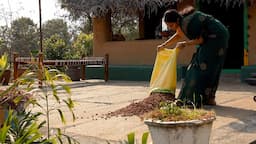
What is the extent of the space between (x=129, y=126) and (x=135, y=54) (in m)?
7.81

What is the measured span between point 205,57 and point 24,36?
66.9ft

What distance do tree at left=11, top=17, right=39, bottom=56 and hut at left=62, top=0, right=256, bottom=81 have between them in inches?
417

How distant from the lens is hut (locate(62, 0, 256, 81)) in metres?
10.4

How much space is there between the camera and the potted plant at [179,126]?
126 inches

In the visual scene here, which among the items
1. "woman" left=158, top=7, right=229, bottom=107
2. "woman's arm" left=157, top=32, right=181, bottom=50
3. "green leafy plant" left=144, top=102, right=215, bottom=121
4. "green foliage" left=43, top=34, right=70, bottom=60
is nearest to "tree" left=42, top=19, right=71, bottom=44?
"green foliage" left=43, top=34, right=70, bottom=60

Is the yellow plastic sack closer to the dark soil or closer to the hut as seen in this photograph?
the dark soil

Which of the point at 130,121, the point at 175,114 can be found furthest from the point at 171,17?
the point at 175,114

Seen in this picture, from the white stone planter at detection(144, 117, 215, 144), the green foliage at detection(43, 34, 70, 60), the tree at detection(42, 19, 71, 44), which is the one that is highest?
the tree at detection(42, 19, 71, 44)

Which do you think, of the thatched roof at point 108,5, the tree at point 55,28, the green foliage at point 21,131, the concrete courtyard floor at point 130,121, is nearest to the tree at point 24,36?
the tree at point 55,28

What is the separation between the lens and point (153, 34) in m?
Result: 14.2

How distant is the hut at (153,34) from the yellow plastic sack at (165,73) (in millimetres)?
4203

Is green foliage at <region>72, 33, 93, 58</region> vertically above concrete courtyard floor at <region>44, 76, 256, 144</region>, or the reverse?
green foliage at <region>72, 33, 93, 58</region>

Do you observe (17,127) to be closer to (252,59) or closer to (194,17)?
(194,17)

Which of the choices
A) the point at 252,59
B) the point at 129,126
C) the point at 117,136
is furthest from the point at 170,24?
the point at 252,59
